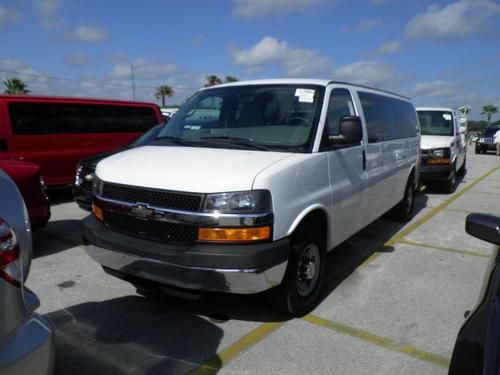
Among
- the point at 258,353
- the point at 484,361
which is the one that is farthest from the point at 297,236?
the point at 484,361

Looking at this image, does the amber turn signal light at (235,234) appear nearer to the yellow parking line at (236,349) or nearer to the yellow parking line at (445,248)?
the yellow parking line at (236,349)

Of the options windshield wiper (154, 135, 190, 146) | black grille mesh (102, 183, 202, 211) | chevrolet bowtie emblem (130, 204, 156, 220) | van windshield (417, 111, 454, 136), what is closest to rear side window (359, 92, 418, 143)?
windshield wiper (154, 135, 190, 146)

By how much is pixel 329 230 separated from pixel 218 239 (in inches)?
53.0

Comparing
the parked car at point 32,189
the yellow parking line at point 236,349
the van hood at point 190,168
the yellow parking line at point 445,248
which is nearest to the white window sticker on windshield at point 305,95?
the van hood at point 190,168

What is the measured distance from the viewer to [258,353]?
316 centimetres

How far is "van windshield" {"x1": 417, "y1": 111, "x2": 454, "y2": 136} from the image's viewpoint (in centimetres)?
1070

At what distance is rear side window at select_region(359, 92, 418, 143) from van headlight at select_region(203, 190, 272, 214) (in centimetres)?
239

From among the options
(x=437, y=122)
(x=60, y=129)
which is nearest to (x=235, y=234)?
(x=60, y=129)

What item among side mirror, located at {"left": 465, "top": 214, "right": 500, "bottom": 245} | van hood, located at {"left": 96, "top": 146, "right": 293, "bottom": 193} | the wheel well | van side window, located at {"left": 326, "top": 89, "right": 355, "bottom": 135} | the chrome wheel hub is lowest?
the chrome wheel hub

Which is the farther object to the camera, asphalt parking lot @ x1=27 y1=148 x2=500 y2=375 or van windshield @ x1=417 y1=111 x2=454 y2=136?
van windshield @ x1=417 y1=111 x2=454 y2=136

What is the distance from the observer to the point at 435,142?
385 inches

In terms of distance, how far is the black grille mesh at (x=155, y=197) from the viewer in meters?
3.08

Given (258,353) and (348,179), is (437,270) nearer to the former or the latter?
(348,179)

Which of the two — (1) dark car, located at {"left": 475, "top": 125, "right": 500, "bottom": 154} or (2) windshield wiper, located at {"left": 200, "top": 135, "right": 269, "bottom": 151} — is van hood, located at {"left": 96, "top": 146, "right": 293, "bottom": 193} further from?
(1) dark car, located at {"left": 475, "top": 125, "right": 500, "bottom": 154}
